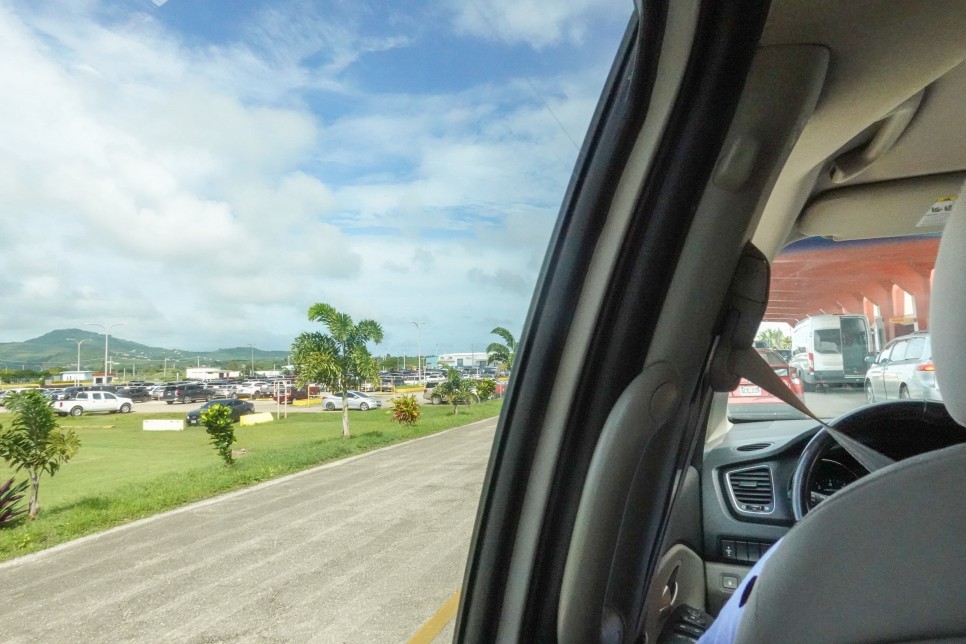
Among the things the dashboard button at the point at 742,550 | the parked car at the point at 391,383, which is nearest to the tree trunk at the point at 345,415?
the parked car at the point at 391,383

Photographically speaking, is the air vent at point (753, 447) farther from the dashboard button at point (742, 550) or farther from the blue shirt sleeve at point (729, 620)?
the blue shirt sleeve at point (729, 620)

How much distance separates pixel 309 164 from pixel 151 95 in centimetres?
41

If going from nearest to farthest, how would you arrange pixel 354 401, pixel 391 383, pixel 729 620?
pixel 729 620
pixel 391 383
pixel 354 401

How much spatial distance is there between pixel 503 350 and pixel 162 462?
65.5 inches

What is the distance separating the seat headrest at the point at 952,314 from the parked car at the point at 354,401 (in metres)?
2.01

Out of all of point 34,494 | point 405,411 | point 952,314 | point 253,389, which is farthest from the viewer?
point 405,411

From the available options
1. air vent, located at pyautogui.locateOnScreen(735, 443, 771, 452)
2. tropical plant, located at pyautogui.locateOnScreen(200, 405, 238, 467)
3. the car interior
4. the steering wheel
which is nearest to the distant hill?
tropical plant, located at pyautogui.locateOnScreen(200, 405, 238, 467)

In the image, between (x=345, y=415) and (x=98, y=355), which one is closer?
(x=98, y=355)

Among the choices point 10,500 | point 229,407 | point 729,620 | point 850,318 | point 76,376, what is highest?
point 850,318

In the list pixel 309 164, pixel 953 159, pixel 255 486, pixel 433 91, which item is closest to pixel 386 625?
pixel 255 486

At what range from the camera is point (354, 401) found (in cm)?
306

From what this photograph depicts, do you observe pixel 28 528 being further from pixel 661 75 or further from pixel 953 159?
pixel 953 159

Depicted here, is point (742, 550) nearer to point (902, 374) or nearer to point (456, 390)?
point (902, 374)

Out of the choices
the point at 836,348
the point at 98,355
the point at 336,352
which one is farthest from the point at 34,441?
the point at 836,348
